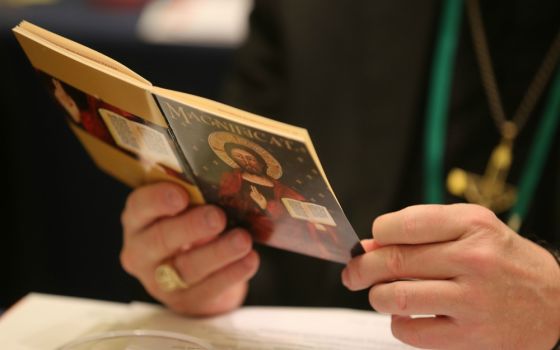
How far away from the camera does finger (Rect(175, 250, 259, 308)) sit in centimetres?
64

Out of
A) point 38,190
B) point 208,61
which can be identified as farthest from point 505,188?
point 38,190

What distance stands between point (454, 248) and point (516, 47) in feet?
1.62

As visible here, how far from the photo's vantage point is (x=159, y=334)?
57cm

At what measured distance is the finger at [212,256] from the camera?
61 cm

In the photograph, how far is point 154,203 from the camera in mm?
603

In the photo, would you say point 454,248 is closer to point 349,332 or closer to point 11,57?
point 349,332

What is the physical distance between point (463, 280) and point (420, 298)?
0.11ft

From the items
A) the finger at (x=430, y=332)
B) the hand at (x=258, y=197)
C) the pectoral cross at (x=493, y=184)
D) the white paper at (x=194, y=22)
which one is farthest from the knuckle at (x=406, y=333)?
the white paper at (x=194, y=22)

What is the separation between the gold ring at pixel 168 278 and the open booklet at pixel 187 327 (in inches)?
1.4

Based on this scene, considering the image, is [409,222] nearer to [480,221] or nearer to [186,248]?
[480,221]

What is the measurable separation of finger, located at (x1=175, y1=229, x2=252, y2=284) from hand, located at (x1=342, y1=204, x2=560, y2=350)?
4.9 inches

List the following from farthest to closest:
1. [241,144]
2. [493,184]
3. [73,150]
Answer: [73,150], [493,184], [241,144]

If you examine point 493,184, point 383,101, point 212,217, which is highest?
point 212,217

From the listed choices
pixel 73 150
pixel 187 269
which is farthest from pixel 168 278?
pixel 73 150
